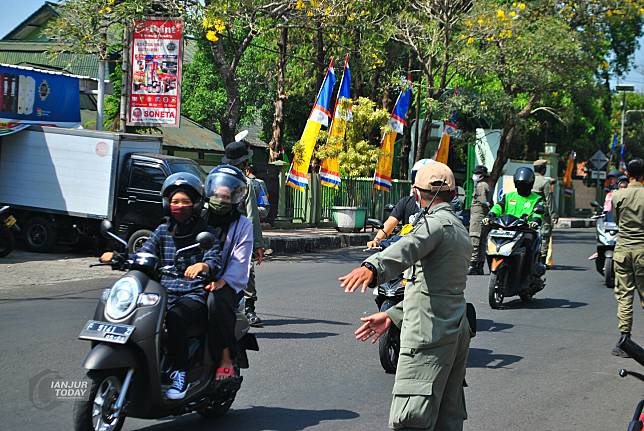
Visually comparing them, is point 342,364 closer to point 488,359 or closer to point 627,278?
point 488,359

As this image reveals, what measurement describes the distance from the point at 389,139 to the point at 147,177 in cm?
1083

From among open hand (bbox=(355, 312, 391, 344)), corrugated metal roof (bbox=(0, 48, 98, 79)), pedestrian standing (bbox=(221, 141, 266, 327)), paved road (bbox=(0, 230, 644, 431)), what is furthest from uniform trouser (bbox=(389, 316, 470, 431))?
corrugated metal roof (bbox=(0, 48, 98, 79))

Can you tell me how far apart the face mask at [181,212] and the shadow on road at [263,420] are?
55.6 inches

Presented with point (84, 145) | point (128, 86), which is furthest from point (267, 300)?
point (128, 86)

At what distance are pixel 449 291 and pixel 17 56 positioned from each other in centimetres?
3688

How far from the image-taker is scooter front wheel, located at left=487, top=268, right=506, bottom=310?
11.7 meters

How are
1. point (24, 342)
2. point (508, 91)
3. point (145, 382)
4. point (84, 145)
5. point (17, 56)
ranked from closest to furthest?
1. point (145, 382)
2. point (24, 342)
3. point (84, 145)
4. point (508, 91)
5. point (17, 56)

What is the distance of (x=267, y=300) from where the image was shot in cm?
1205

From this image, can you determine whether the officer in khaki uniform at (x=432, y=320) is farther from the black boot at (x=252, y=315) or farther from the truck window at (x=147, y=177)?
the truck window at (x=147, y=177)

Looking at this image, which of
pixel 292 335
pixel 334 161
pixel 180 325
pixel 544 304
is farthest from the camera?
pixel 334 161

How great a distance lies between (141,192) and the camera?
55.7 feet

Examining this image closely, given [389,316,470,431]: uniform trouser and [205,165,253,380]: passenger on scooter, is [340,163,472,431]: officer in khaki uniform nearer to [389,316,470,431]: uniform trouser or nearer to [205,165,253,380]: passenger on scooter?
[389,316,470,431]: uniform trouser

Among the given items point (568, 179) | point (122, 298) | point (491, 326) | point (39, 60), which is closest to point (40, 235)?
point (491, 326)

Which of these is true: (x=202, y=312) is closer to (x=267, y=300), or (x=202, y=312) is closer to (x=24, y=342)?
(x=24, y=342)
